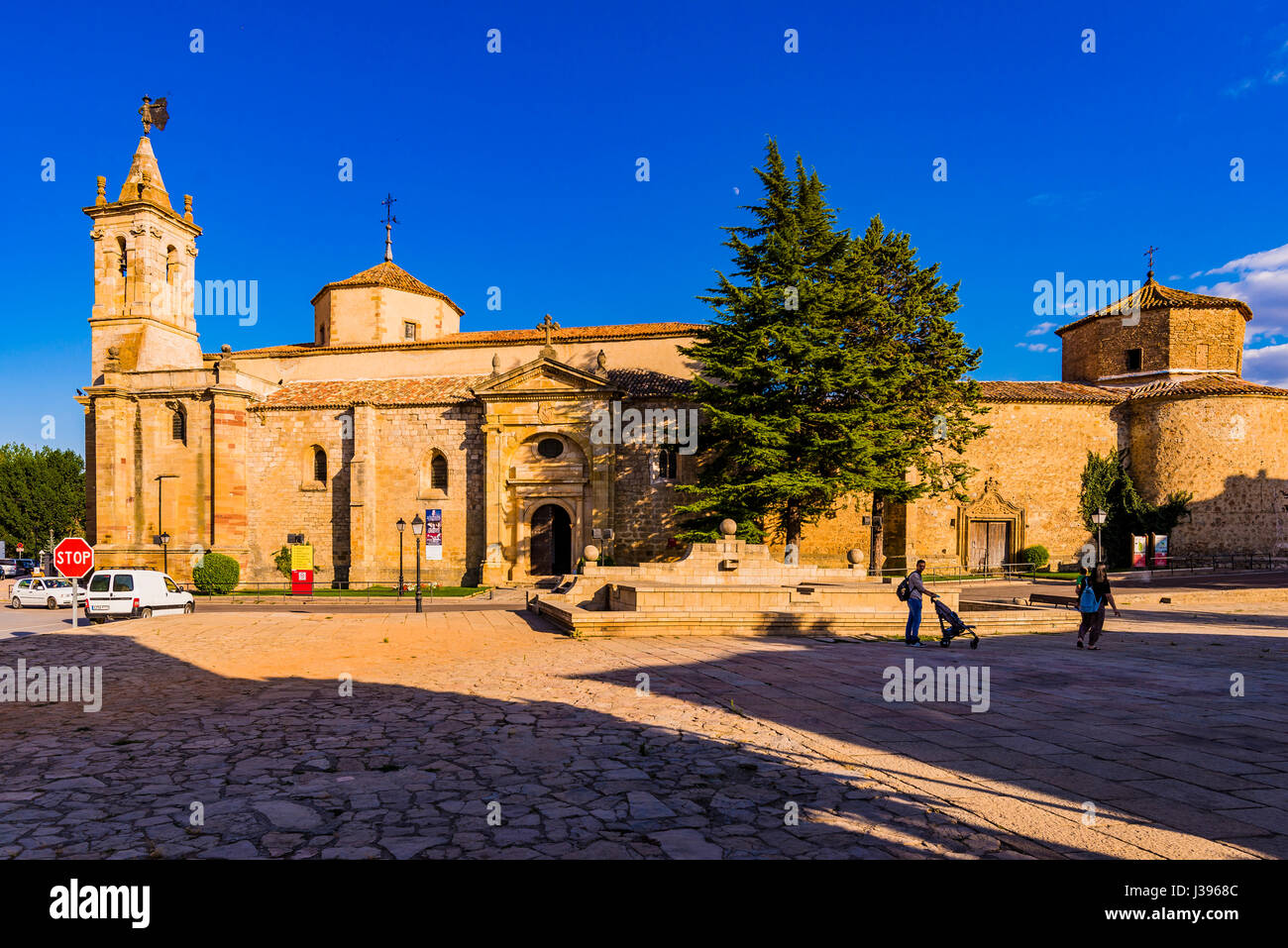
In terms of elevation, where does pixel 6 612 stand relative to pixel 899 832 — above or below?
below

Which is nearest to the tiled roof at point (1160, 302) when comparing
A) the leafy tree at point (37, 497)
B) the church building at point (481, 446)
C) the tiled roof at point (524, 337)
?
the church building at point (481, 446)

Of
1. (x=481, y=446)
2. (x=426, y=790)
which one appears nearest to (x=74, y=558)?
(x=426, y=790)

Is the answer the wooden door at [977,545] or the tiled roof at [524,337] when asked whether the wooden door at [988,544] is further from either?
the tiled roof at [524,337]

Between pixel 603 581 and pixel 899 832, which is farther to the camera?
pixel 603 581

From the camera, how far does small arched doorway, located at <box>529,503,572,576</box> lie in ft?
106

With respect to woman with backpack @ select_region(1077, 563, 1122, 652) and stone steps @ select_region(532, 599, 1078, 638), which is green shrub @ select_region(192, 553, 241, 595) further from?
woman with backpack @ select_region(1077, 563, 1122, 652)

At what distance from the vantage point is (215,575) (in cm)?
2803

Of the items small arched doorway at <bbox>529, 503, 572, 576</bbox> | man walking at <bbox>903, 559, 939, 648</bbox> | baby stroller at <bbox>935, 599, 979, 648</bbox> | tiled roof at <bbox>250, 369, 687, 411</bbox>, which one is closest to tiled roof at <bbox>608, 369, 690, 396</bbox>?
tiled roof at <bbox>250, 369, 687, 411</bbox>

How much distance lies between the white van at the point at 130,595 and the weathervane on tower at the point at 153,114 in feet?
86.7

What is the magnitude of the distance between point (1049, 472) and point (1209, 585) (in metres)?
9.49

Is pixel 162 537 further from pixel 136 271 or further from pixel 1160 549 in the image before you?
pixel 1160 549

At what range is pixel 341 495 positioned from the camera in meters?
32.6
